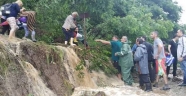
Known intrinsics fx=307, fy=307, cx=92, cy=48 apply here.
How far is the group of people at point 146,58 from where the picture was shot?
31.2 feet

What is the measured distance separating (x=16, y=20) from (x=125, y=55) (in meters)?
3.73

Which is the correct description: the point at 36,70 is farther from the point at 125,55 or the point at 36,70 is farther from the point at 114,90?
the point at 125,55

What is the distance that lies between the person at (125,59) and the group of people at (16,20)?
3077mm

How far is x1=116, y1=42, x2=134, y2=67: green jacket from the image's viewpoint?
10.2 m

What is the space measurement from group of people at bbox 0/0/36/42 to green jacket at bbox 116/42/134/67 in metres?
3.08

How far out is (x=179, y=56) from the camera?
9.43m

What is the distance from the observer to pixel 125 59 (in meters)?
10.3

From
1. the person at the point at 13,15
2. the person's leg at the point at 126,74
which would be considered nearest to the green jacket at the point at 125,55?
the person's leg at the point at 126,74

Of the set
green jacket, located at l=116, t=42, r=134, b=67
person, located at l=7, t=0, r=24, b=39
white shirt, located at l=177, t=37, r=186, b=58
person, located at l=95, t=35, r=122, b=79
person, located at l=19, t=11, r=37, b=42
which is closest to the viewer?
person, located at l=7, t=0, r=24, b=39

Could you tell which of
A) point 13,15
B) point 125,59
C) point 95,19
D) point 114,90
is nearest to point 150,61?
point 125,59

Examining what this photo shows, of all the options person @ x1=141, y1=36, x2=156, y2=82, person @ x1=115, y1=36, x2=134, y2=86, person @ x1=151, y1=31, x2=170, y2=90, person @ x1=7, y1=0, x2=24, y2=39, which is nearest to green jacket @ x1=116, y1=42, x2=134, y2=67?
person @ x1=115, y1=36, x2=134, y2=86

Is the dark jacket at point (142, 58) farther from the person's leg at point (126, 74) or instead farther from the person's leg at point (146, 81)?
the person's leg at point (126, 74)

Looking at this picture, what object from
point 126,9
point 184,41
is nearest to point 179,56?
point 184,41

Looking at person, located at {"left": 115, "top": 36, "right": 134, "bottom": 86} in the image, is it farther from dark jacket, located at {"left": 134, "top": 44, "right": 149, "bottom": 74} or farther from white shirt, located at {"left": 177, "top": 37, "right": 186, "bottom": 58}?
white shirt, located at {"left": 177, "top": 37, "right": 186, "bottom": 58}
